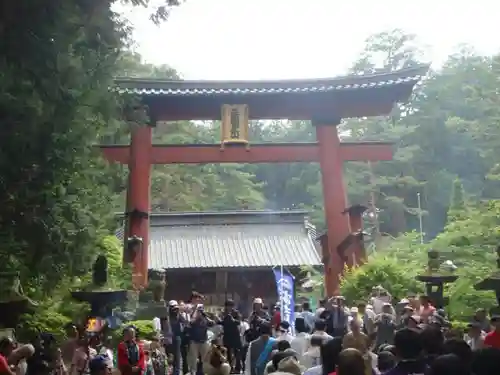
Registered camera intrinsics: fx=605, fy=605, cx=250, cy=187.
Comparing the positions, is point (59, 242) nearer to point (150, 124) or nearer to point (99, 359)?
point (99, 359)

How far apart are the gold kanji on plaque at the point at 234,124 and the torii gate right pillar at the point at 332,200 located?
1971mm

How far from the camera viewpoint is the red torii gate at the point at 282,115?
50.6 feet

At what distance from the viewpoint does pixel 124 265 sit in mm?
14352

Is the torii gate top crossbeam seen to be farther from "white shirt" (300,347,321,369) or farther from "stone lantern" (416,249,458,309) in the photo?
"white shirt" (300,347,321,369)

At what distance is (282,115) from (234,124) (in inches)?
56.7

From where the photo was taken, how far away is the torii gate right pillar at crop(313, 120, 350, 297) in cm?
1530

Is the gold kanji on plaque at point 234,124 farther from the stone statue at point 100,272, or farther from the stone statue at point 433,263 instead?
the stone statue at point 100,272

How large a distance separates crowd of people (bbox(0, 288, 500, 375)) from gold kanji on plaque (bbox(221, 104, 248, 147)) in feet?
17.8

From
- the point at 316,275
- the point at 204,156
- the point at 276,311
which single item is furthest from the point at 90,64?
the point at 316,275

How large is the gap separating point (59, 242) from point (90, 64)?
8.27 ft

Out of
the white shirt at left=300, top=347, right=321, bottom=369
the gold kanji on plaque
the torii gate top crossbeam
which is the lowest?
the white shirt at left=300, top=347, right=321, bottom=369

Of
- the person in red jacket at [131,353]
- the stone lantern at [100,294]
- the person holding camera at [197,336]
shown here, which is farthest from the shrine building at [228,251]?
the person in red jacket at [131,353]

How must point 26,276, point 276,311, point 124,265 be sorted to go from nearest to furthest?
point 26,276
point 276,311
point 124,265

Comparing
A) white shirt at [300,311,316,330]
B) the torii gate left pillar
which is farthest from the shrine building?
white shirt at [300,311,316,330]
